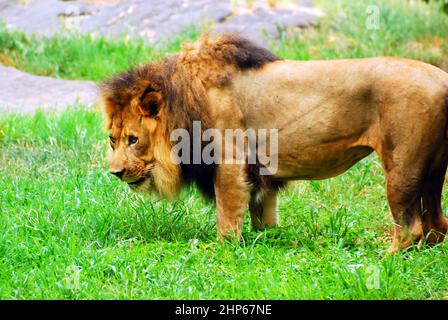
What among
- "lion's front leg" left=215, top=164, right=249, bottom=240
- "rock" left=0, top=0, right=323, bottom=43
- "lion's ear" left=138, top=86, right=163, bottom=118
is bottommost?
"lion's front leg" left=215, top=164, right=249, bottom=240

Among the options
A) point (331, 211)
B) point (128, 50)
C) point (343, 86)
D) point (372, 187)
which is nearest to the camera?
point (343, 86)

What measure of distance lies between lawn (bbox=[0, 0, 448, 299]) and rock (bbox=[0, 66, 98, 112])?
1.56 ft

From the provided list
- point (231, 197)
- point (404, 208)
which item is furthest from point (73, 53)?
point (404, 208)

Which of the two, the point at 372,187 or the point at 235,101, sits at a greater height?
the point at 235,101

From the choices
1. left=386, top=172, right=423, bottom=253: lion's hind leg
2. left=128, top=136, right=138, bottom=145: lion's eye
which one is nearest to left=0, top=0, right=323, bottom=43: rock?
left=128, top=136, right=138, bottom=145: lion's eye

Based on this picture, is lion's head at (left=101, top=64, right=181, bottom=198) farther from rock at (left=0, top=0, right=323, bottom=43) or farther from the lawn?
rock at (left=0, top=0, right=323, bottom=43)

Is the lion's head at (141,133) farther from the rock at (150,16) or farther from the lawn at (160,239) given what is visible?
the rock at (150,16)

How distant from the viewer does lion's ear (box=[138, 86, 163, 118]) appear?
17.7 feet

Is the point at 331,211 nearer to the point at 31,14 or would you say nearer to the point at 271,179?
the point at 271,179

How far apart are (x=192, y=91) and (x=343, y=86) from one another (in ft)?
3.16

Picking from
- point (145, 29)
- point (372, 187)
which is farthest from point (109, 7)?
point (372, 187)

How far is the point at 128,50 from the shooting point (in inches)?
413

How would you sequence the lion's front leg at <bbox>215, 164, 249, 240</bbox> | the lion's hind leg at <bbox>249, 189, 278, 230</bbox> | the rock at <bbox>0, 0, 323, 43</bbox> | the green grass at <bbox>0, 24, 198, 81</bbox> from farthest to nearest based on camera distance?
the rock at <bbox>0, 0, 323, 43</bbox> → the green grass at <bbox>0, 24, 198, 81</bbox> → the lion's hind leg at <bbox>249, 189, 278, 230</bbox> → the lion's front leg at <bbox>215, 164, 249, 240</bbox>

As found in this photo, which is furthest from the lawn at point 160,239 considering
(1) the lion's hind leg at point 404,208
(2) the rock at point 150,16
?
(2) the rock at point 150,16
